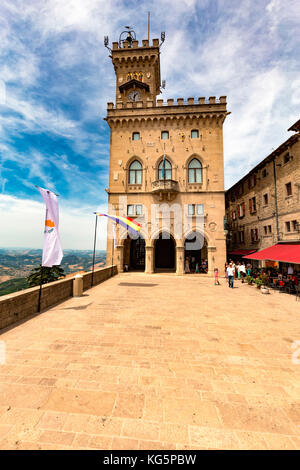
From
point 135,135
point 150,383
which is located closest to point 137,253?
point 135,135

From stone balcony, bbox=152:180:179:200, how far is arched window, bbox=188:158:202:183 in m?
2.07

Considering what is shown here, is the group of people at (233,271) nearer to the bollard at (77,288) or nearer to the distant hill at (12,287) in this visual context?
the bollard at (77,288)

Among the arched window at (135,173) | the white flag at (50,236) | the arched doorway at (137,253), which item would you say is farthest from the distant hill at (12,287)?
the white flag at (50,236)

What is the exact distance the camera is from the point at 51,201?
9312 millimetres

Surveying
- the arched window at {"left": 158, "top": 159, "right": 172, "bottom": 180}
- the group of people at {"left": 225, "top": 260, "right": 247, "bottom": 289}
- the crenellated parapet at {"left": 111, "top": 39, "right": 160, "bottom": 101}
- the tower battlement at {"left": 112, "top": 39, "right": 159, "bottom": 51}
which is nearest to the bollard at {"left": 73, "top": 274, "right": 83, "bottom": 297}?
the group of people at {"left": 225, "top": 260, "right": 247, "bottom": 289}

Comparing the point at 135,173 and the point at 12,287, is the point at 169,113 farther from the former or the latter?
the point at 12,287

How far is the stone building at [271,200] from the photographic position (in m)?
17.4

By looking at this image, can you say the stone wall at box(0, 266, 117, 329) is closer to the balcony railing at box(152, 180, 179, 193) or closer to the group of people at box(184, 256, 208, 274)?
the balcony railing at box(152, 180, 179, 193)

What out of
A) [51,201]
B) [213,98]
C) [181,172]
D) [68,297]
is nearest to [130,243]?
[181,172]

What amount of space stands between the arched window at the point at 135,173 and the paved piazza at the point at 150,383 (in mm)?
18518

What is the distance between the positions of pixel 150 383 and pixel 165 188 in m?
19.9

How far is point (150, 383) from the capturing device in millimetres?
4164

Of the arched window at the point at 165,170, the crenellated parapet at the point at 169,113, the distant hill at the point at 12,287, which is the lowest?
the distant hill at the point at 12,287
